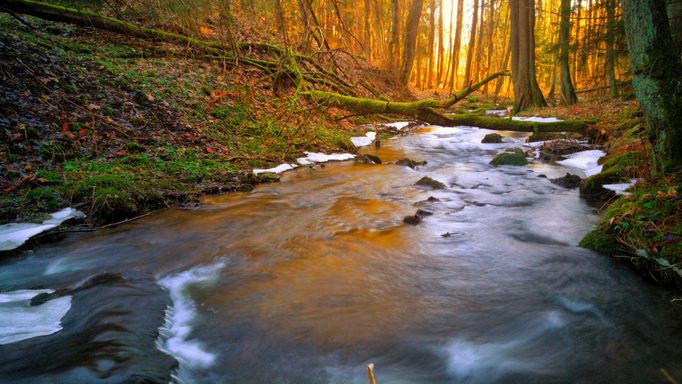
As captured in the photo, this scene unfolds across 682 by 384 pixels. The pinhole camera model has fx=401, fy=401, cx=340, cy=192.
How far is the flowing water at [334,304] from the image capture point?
2.75 m

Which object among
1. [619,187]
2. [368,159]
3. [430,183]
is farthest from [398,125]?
[619,187]

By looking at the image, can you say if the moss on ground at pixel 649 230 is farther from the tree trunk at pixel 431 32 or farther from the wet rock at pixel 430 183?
the tree trunk at pixel 431 32

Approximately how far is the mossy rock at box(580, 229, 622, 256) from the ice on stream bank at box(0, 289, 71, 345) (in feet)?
16.4

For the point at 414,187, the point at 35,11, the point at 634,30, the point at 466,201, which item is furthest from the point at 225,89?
the point at 634,30

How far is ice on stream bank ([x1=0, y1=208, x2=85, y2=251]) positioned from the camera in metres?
4.35

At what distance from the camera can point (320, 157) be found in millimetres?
9898

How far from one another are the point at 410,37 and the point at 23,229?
18513mm

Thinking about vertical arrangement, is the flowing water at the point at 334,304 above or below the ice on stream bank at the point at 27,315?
below

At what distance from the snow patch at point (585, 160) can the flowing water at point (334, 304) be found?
8.26ft

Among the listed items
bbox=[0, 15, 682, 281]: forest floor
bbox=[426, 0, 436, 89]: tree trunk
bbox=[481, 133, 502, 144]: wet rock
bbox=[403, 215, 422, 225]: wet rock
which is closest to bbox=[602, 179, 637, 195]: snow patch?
bbox=[0, 15, 682, 281]: forest floor

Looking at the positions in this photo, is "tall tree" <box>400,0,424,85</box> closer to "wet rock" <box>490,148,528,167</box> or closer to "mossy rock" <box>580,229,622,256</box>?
"wet rock" <box>490,148,528,167</box>

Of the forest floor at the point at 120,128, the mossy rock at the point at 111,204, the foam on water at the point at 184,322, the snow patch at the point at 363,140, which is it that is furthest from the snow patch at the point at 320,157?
the foam on water at the point at 184,322

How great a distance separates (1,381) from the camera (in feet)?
7.41

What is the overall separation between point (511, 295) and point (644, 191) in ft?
5.70
